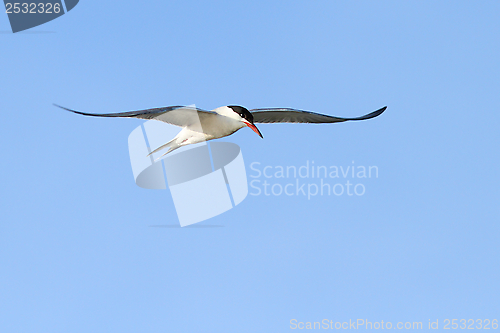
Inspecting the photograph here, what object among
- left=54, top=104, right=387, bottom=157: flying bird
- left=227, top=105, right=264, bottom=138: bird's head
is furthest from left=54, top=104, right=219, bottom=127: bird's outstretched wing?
left=227, top=105, right=264, bottom=138: bird's head

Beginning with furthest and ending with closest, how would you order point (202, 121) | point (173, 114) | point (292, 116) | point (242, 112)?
point (292, 116), point (202, 121), point (242, 112), point (173, 114)

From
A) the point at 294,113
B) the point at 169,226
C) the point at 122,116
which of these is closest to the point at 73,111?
the point at 122,116

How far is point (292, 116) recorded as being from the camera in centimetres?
1114

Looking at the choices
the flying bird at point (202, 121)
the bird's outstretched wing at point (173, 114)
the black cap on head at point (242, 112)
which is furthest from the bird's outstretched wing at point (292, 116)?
the bird's outstretched wing at point (173, 114)

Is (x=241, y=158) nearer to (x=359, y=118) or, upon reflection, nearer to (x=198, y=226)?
(x=198, y=226)

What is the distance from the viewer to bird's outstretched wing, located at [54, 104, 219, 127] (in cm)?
760

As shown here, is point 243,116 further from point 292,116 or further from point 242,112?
point 292,116

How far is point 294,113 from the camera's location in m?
11.0

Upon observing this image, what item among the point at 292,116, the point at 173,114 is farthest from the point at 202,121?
the point at 292,116

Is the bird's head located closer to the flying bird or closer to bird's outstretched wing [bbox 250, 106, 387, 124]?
the flying bird

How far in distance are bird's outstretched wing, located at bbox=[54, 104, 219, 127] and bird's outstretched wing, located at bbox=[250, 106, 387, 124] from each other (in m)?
1.81

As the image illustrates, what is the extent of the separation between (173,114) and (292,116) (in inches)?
136

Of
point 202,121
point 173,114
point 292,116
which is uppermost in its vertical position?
point 173,114

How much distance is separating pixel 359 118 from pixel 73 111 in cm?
667
